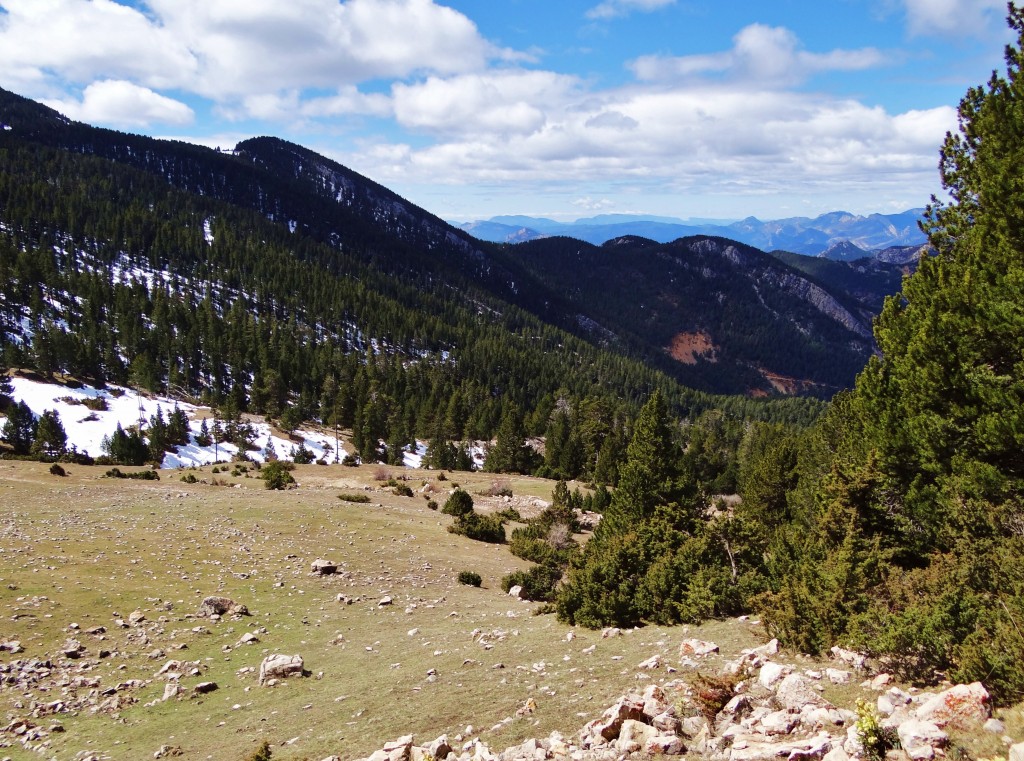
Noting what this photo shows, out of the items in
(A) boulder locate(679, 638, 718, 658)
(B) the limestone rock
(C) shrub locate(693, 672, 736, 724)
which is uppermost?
(C) shrub locate(693, 672, 736, 724)

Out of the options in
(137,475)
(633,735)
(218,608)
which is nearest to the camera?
(633,735)

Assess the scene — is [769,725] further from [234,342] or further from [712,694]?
[234,342]

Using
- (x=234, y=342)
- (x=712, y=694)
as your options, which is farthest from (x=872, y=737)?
(x=234, y=342)

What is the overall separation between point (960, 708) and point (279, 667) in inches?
616

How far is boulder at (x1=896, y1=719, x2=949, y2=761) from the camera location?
7.09 m

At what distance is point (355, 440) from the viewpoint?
3863 inches

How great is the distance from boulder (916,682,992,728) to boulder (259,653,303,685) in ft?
48.8

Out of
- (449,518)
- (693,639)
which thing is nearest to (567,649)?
(693,639)

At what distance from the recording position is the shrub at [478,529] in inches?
1511

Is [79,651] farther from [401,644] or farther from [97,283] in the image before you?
[97,283]

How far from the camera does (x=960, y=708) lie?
8.08 meters

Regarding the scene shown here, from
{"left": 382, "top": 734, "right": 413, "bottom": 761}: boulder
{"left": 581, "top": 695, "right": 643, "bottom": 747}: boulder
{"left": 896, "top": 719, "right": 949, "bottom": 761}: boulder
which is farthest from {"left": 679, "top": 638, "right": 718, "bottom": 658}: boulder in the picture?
{"left": 382, "top": 734, "right": 413, "bottom": 761}: boulder

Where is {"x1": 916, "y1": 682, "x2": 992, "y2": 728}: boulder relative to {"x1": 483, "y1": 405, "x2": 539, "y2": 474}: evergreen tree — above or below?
above

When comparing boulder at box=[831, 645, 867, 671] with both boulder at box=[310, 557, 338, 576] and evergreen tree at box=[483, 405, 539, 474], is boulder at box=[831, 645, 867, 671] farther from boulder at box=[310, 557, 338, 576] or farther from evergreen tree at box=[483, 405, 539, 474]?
evergreen tree at box=[483, 405, 539, 474]
